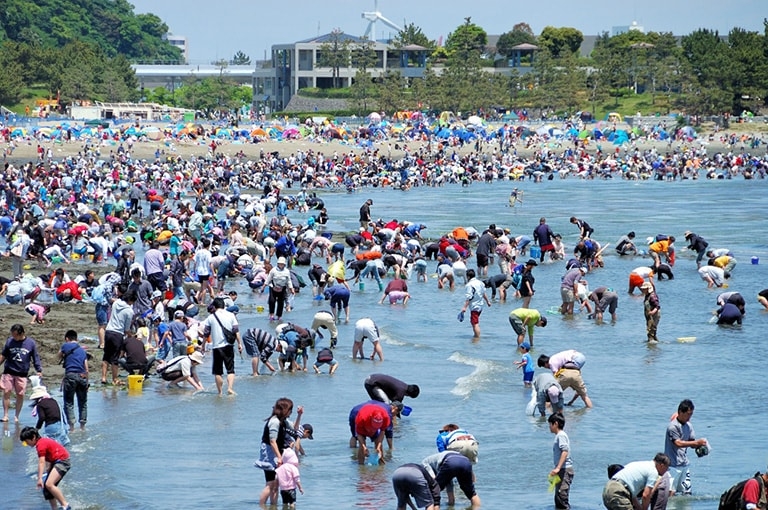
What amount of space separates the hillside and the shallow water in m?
100

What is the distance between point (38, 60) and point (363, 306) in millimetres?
82330

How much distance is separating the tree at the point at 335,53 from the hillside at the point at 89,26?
926 inches

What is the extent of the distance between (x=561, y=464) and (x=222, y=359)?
20.3ft

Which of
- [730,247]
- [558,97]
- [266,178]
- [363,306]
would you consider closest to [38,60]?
[558,97]

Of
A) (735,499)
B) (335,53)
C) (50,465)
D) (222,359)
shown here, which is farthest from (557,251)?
(335,53)

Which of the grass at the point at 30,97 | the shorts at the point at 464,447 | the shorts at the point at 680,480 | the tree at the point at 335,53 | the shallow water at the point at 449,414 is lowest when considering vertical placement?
the shallow water at the point at 449,414

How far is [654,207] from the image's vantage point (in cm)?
5362

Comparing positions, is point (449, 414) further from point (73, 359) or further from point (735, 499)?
point (735, 499)

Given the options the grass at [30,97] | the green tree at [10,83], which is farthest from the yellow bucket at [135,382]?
the grass at [30,97]

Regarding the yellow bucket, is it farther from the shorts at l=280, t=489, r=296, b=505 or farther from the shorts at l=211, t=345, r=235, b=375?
the shorts at l=280, t=489, r=296, b=505

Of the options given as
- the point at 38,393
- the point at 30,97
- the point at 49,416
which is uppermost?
the point at 30,97

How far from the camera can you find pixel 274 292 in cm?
2278

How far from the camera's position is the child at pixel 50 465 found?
11914mm

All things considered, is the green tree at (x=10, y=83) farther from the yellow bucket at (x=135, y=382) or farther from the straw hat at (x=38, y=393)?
the straw hat at (x=38, y=393)
